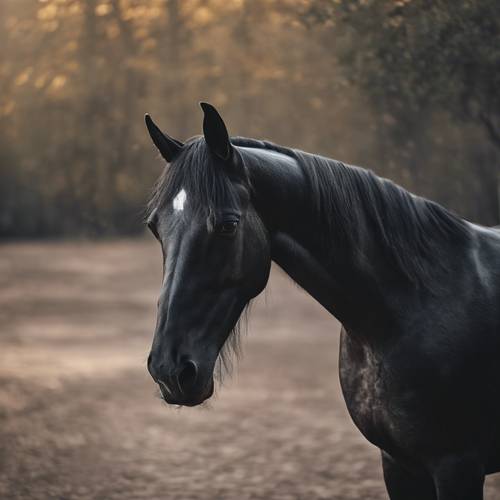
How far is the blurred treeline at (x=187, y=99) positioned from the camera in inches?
255

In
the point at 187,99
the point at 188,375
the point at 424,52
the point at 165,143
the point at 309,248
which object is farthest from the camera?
the point at 187,99

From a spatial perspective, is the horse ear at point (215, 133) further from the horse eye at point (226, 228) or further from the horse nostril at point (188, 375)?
the horse nostril at point (188, 375)

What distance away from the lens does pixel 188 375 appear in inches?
97.3

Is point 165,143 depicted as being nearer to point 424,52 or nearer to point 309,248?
point 309,248

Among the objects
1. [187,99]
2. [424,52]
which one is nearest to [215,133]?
[424,52]

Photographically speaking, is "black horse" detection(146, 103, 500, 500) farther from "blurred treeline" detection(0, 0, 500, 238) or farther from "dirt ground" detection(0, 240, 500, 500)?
"blurred treeline" detection(0, 0, 500, 238)

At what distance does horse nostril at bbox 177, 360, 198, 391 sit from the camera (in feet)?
8.04

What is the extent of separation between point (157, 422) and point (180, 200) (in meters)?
6.54

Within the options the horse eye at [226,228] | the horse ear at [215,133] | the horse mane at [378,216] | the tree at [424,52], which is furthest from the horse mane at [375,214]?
the tree at [424,52]

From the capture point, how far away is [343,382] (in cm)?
309

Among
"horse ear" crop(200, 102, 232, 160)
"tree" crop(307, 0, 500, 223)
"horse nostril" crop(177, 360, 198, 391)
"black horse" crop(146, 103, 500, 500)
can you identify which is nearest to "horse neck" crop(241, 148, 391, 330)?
"black horse" crop(146, 103, 500, 500)

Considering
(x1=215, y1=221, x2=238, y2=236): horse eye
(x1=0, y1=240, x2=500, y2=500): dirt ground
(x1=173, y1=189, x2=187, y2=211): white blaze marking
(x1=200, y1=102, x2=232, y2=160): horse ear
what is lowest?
(x1=0, y1=240, x2=500, y2=500): dirt ground

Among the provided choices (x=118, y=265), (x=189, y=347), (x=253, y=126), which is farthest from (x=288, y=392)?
(x=118, y=265)

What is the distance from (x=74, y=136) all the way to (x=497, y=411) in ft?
23.4
